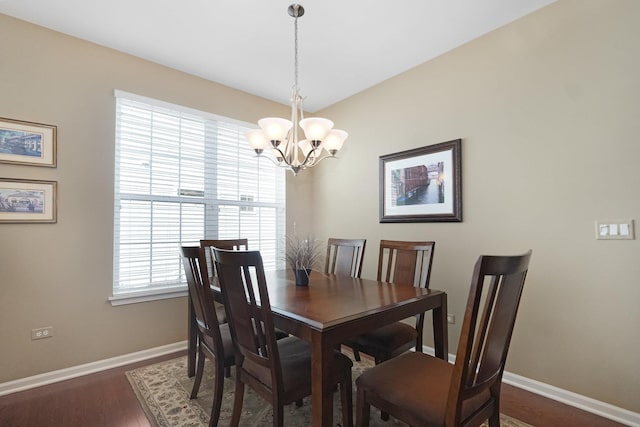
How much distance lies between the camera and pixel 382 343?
193 centimetres

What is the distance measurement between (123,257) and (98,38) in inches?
73.4

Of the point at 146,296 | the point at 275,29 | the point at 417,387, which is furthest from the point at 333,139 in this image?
the point at 146,296

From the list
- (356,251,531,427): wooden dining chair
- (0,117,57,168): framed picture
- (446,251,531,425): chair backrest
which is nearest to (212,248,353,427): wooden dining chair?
(356,251,531,427): wooden dining chair

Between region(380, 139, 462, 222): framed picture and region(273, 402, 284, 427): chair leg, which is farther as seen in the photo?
region(380, 139, 462, 222): framed picture

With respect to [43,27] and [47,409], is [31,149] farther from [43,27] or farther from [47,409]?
[47,409]

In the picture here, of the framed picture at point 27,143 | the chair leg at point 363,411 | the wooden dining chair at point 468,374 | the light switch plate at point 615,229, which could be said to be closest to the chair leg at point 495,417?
the wooden dining chair at point 468,374

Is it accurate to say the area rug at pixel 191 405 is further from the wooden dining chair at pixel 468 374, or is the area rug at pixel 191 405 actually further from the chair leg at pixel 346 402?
the wooden dining chair at pixel 468 374

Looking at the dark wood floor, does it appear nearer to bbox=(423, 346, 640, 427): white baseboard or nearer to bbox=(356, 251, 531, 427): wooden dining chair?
bbox=(423, 346, 640, 427): white baseboard

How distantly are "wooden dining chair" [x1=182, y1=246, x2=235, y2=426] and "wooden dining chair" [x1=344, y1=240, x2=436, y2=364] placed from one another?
78cm

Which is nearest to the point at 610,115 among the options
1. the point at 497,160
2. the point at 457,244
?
the point at 497,160

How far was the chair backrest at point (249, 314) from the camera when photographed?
4.58 feet

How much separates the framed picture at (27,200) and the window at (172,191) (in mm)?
442

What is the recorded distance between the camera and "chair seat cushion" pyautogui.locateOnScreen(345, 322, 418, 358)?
1.92m

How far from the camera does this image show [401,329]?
2.10 metres
